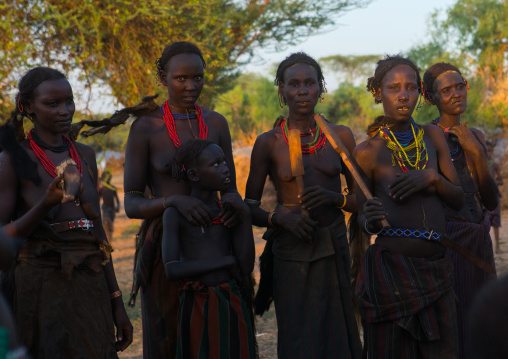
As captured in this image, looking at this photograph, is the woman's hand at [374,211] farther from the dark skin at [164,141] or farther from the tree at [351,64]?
the tree at [351,64]

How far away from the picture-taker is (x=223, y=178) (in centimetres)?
344

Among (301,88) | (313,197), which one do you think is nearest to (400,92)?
(301,88)

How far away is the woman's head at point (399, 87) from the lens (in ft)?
12.0

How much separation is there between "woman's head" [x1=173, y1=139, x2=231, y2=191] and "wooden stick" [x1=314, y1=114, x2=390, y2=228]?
1.96ft

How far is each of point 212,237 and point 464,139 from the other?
179 cm

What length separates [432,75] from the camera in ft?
14.9

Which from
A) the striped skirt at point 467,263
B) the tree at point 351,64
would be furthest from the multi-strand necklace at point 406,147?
the tree at point 351,64

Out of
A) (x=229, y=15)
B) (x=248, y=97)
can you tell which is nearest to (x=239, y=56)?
(x=229, y=15)

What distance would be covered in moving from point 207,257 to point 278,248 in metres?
0.64

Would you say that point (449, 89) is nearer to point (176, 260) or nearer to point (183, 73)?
point (183, 73)

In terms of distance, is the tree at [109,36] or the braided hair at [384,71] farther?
the tree at [109,36]

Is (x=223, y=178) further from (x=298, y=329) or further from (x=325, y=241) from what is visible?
(x=298, y=329)

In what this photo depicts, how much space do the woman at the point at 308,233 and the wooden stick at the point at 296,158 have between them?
53 mm

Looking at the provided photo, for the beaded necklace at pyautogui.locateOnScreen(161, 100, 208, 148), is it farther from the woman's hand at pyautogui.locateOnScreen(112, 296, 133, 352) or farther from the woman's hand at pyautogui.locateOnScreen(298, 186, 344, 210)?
the woman's hand at pyautogui.locateOnScreen(112, 296, 133, 352)
